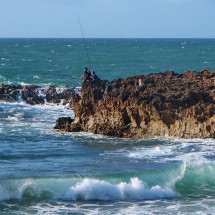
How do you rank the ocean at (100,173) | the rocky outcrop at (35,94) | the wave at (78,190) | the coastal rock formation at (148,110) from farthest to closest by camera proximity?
the rocky outcrop at (35,94), the coastal rock formation at (148,110), the wave at (78,190), the ocean at (100,173)

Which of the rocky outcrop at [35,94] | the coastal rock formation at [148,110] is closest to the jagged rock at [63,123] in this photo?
the coastal rock formation at [148,110]

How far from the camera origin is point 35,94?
42.2m

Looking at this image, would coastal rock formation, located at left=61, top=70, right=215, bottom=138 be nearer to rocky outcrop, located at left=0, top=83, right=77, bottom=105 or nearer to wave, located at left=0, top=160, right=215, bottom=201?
wave, located at left=0, top=160, right=215, bottom=201

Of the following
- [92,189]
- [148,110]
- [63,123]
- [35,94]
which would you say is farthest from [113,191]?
[35,94]

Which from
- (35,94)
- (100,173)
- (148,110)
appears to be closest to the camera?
(100,173)

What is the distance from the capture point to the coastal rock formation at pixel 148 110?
85.5 feet

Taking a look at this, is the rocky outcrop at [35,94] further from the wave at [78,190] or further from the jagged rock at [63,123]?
the wave at [78,190]

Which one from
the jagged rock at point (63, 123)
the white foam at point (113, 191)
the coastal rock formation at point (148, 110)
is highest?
the coastal rock formation at point (148, 110)

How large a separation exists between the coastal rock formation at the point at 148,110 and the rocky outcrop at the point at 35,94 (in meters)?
11.4

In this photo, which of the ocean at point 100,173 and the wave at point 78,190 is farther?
the wave at point 78,190

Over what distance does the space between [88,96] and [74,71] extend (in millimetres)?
39876

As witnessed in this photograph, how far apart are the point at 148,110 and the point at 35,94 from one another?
55.4ft

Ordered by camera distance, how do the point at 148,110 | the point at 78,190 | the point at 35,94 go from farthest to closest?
1. the point at 35,94
2. the point at 148,110
3. the point at 78,190

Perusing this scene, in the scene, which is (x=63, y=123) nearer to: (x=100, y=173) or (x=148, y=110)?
(x=148, y=110)
